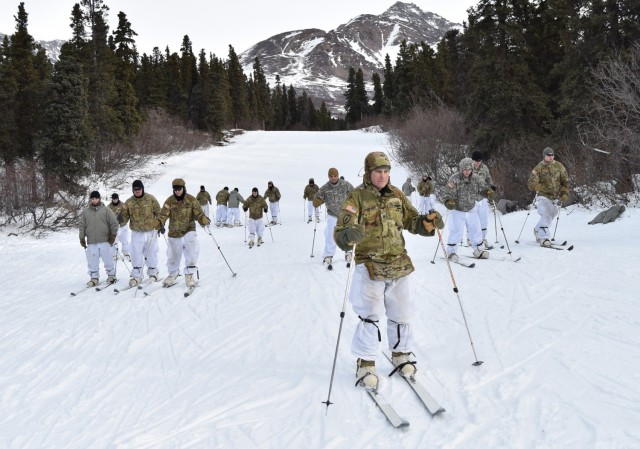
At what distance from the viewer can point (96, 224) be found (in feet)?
32.3

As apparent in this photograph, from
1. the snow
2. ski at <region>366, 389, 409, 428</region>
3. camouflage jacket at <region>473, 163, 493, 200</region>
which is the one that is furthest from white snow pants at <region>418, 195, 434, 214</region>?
ski at <region>366, 389, 409, 428</region>

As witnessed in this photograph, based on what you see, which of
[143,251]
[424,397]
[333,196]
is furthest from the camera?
[333,196]

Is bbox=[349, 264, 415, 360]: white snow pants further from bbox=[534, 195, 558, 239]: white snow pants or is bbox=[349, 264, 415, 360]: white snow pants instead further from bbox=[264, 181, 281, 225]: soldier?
bbox=[264, 181, 281, 225]: soldier

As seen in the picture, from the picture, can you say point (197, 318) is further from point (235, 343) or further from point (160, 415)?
point (160, 415)

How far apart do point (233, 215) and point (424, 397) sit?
735 inches

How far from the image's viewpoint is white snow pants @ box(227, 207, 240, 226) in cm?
2150

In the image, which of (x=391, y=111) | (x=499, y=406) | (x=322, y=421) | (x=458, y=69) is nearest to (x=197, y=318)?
(x=322, y=421)

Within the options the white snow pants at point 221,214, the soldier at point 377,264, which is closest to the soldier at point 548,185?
the soldier at point 377,264

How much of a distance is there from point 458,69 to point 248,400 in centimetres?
4706

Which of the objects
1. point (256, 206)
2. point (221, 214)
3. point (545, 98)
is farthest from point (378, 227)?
point (545, 98)

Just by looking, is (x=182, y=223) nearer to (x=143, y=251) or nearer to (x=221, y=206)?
(x=143, y=251)

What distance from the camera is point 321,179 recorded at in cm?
3384

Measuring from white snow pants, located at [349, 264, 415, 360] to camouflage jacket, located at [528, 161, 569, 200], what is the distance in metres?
7.23

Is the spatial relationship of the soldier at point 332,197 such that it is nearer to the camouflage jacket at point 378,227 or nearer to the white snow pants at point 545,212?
the white snow pants at point 545,212
